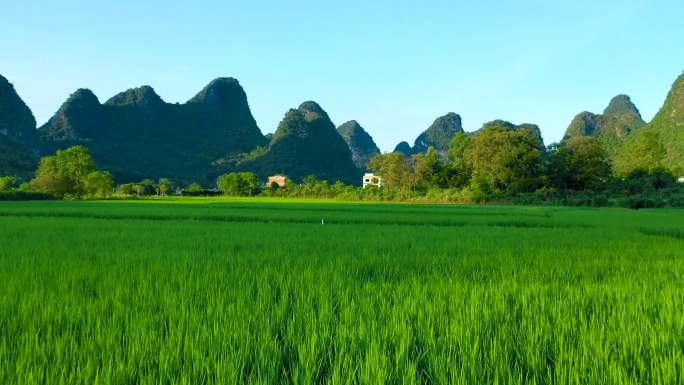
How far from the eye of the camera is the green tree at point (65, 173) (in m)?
37.6

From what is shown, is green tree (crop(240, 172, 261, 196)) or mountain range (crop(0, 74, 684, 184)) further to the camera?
mountain range (crop(0, 74, 684, 184))

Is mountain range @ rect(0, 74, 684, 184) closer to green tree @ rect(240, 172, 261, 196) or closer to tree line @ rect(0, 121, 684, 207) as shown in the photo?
green tree @ rect(240, 172, 261, 196)

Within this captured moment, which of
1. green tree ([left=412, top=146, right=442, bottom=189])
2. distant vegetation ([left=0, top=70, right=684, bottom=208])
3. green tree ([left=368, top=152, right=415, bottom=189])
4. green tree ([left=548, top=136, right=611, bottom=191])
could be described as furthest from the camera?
green tree ([left=368, top=152, right=415, bottom=189])

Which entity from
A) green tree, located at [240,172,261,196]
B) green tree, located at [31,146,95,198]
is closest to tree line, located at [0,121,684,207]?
green tree, located at [31,146,95,198]

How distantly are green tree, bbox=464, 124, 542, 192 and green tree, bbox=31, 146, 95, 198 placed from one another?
4068 cm

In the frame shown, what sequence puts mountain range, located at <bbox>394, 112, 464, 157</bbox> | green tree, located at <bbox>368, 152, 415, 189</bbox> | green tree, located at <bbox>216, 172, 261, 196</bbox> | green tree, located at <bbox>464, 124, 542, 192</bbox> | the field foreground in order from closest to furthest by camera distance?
the field foreground
green tree, located at <bbox>464, 124, 542, 192</bbox>
green tree, located at <bbox>368, 152, 415, 189</bbox>
green tree, located at <bbox>216, 172, 261, 196</bbox>
mountain range, located at <bbox>394, 112, 464, 157</bbox>

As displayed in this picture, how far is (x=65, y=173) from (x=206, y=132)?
75.7 metres

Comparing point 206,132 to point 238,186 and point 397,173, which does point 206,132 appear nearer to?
point 238,186

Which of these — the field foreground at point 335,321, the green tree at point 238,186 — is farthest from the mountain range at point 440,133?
the field foreground at point 335,321

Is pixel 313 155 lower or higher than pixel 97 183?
higher

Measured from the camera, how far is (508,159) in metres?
35.6

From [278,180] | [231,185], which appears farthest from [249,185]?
[278,180]

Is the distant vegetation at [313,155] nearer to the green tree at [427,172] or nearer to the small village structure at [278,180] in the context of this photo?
the green tree at [427,172]

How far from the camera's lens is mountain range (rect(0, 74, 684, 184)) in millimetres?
75000
